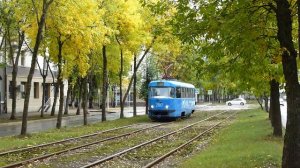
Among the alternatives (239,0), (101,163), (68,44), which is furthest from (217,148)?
(68,44)

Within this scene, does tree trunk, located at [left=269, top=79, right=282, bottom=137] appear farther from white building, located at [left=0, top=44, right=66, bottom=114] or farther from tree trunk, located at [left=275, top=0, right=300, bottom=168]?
white building, located at [left=0, top=44, right=66, bottom=114]

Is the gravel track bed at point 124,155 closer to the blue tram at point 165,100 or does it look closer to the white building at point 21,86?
the blue tram at point 165,100

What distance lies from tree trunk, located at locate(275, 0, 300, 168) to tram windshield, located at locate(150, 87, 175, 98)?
27.6 metres

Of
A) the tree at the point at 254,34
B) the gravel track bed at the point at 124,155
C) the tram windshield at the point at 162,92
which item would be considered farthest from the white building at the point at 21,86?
the tree at the point at 254,34

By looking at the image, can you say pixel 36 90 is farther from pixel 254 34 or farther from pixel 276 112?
pixel 254 34

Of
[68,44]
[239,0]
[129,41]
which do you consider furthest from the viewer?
[129,41]

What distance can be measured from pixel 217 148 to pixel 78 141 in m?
6.69

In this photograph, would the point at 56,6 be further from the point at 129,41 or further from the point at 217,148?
the point at 129,41

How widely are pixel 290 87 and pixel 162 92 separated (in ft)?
92.2

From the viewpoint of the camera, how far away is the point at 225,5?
11086 millimetres

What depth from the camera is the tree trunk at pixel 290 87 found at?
414 inches

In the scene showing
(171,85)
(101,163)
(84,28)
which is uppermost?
(84,28)

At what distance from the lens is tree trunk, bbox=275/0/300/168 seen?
10508 millimetres

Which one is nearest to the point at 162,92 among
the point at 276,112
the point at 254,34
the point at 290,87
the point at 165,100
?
the point at 165,100
